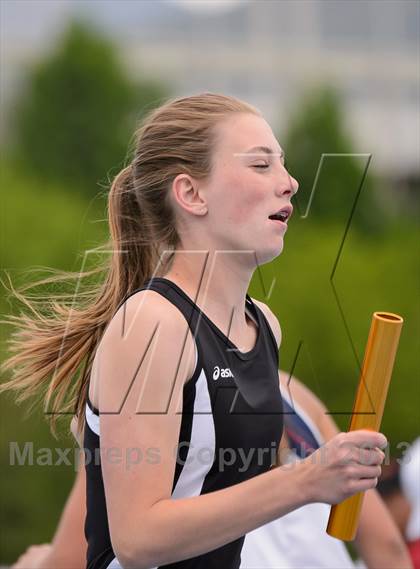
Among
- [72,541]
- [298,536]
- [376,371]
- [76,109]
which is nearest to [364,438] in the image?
[376,371]

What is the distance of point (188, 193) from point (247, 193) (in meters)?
0.14

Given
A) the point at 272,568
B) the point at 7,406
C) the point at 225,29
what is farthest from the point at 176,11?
the point at 272,568

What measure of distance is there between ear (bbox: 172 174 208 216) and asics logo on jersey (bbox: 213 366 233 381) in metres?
0.33

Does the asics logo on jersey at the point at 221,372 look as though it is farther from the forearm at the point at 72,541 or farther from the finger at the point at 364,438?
the forearm at the point at 72,541

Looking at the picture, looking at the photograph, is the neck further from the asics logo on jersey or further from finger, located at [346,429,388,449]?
finger, located at [346,429,388,449]

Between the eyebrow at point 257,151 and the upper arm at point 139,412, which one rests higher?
the eyebrow at point 257,151

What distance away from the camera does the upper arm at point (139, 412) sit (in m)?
1.91

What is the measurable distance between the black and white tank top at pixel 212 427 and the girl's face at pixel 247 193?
164 millimetres

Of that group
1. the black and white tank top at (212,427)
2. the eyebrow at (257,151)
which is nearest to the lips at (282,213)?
the eyebrow at (257,151)

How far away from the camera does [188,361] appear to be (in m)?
2.00

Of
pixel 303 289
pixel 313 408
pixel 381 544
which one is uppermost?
pixel 313 408

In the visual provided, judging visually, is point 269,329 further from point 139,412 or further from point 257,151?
point 139,412

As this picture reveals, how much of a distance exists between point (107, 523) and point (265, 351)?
502 millimetres

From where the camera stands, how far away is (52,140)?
75.0 ft
